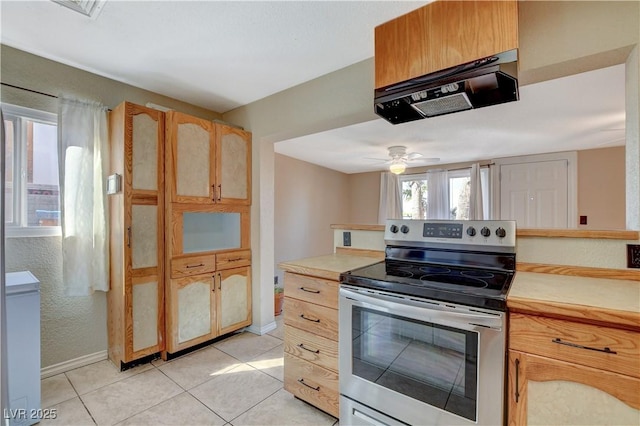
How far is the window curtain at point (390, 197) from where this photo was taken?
19.0ft

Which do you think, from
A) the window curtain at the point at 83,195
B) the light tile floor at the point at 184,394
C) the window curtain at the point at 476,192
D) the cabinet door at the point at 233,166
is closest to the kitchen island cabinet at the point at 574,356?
the light tile floor at the point at 184,394

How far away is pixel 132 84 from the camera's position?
2.51 meters

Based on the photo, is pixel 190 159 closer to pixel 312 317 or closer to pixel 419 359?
pixel 312 317

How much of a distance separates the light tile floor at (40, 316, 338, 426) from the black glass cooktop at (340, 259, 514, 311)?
932 mm

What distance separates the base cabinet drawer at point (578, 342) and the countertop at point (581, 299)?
3 cm

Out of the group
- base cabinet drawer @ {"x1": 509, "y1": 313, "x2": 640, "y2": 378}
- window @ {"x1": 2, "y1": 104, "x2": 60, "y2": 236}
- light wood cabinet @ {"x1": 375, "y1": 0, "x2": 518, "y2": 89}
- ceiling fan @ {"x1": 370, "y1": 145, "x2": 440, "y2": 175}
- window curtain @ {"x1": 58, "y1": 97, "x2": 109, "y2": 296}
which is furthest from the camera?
ceiling fan @ {"x1": 370, "y1": 145, "x2": 440, "y2": 175}

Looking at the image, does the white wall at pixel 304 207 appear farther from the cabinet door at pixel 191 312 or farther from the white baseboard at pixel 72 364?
the white baseboard at pixel 72 364

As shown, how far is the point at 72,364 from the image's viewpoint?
219cm

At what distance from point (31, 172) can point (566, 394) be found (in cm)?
333

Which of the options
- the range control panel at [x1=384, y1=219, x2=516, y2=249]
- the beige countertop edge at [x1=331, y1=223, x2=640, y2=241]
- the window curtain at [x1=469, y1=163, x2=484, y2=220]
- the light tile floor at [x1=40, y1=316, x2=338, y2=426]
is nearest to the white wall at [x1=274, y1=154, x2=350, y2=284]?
the light tile floor at [x1=40, y1=316, x2=338, y2=426]

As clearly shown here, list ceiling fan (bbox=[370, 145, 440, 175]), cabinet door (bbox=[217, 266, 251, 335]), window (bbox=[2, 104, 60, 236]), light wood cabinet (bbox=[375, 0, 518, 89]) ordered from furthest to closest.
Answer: ceiling fan (bbox=[370, 145, 440, 175])
cabinet door (bbox=[217, 266, 251, 335])
window (bbox=[2, 104, 60, 236])
light wood cabinet (bbox=[375, 0, 518, 89])

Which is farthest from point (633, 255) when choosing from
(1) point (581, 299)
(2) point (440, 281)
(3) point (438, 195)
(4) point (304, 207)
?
(4) point (304, 207)

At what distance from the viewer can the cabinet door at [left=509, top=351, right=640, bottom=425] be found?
0.92 meters

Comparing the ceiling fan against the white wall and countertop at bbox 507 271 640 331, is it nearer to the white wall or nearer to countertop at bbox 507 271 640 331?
the white wall
